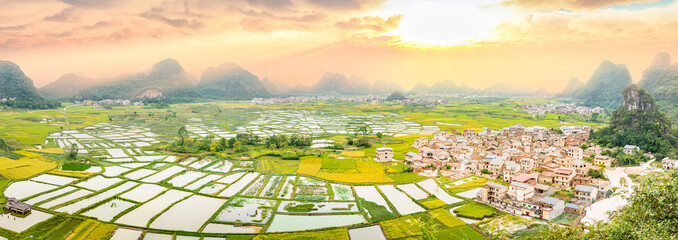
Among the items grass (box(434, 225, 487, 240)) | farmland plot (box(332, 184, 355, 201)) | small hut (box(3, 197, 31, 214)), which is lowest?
grass (box(434, 225, 487, 240))

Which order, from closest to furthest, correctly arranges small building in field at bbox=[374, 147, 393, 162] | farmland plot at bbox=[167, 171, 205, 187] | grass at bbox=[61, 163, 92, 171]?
farmland plot at bbox=[167, 171, 205, 187] → grass at bbox=[61, 163, 92, 171] → small building in field at bbox=[374, 147, 393, 162]

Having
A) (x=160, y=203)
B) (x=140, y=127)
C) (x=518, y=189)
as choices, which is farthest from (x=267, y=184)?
(x=140, y=127)

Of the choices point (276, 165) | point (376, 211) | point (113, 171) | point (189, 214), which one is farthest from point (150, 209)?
point (376, 211)

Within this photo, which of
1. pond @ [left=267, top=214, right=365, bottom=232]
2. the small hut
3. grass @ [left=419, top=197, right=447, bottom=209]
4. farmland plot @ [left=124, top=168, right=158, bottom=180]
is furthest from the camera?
farmland plot @ [left=124, top=168, right=158, bottom=180]

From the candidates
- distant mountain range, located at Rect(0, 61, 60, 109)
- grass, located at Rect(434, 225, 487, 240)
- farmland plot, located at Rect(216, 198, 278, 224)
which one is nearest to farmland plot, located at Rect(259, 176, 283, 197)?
farmland plot, located at Rect(216, 198, 278, 224)

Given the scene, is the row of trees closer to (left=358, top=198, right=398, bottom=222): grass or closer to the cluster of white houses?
the cluster of white houses

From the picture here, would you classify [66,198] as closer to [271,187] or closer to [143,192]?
[143,192]

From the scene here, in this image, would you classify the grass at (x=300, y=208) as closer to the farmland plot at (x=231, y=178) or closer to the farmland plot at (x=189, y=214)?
the farmland plot at (x=189, y=214)

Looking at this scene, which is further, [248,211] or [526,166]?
[526,166]
